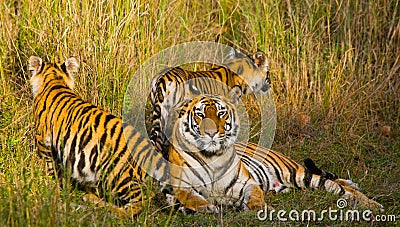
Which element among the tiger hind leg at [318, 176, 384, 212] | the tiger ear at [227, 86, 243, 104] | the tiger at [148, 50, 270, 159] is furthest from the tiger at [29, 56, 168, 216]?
the tiger ear at [227, 86, 243, 104]

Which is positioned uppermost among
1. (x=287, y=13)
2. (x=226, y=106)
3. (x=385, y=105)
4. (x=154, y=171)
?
(x=287, y=13)

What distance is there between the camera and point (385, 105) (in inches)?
260

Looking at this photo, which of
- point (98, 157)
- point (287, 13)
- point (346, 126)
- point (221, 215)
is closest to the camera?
point (221, 215)

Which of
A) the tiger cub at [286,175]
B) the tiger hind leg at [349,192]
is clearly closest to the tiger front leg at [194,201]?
the tiger cub at [286,175]

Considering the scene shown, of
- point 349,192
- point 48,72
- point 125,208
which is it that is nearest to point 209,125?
point 125,208

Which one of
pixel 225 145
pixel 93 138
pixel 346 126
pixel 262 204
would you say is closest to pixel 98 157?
pixel 93 138

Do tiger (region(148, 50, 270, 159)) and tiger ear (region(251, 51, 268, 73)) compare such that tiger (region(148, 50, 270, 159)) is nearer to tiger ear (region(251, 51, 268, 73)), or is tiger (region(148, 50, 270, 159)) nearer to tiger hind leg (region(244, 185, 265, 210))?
tiger ear (region(251, 51, 268, 73))

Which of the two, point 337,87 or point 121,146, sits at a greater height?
point 337,87

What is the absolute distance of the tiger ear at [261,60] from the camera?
656 centimetres

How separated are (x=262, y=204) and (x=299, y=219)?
0.28 metres

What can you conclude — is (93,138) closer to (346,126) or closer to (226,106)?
(226,106)

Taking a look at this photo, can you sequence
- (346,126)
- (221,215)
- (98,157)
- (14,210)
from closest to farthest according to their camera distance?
(14,210) < (221,215) < (98,157) < (346,126)

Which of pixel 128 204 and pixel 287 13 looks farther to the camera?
pixel 287 13

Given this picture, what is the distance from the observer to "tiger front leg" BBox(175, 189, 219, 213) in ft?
14.6
